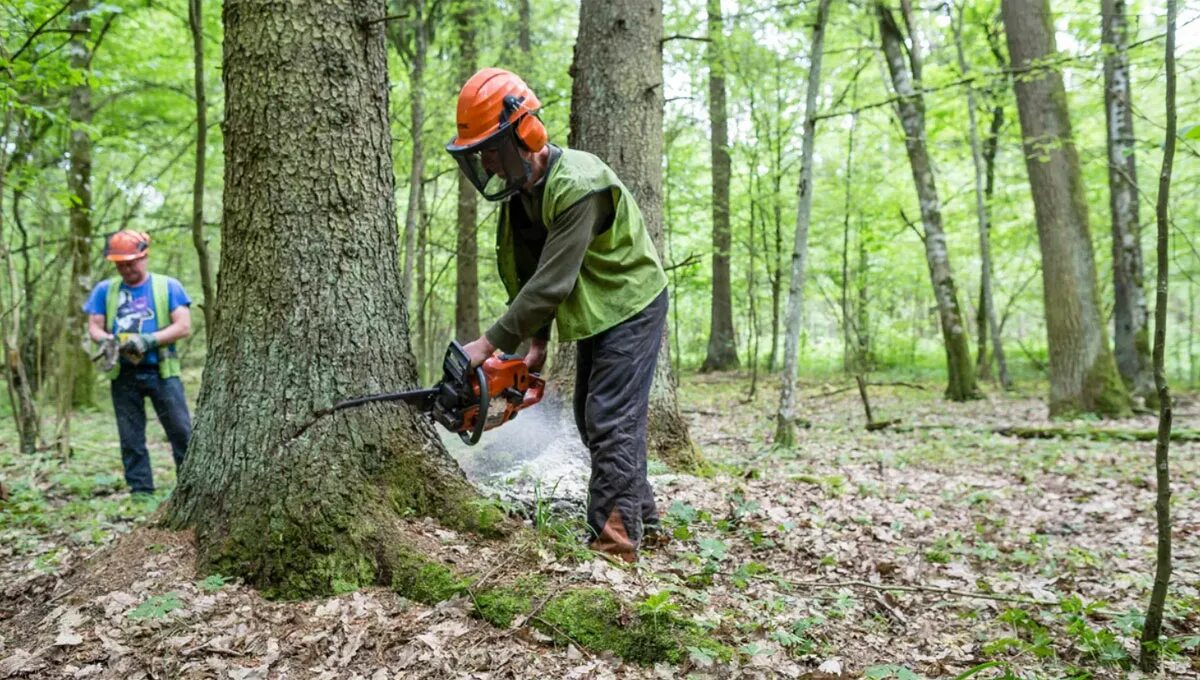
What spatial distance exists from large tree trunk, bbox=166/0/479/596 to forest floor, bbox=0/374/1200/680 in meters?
0.24

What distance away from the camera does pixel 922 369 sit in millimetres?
18203

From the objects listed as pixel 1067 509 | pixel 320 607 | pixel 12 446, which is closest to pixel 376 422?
pixel 320 607

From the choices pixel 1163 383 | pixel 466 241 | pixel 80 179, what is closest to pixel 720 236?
pixel 466 241

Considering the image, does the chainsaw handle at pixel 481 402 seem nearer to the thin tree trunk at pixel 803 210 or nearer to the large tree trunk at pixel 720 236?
the thin tree trunk at pixel 803 210

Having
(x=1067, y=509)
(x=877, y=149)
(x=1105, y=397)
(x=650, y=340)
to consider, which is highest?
(x=877, y=149)

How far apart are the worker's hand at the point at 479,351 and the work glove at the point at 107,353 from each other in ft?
11.9

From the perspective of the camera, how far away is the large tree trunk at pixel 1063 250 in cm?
897

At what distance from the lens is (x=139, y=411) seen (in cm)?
557

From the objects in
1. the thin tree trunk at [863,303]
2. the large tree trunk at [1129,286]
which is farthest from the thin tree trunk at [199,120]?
the thin tree trunk at [863,303]

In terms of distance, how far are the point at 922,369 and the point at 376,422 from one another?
17.4 meters

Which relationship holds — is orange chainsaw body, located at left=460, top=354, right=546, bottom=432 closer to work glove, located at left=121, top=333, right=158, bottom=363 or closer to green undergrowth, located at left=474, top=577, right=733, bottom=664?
green undergrowth, located at left=474, top=577, right=733, bottom=664

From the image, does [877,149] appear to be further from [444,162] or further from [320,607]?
[320,607]

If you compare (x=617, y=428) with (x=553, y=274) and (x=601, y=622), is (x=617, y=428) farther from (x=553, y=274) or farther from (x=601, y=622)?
(x=601, y=622)

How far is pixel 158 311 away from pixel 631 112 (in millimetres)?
3834
